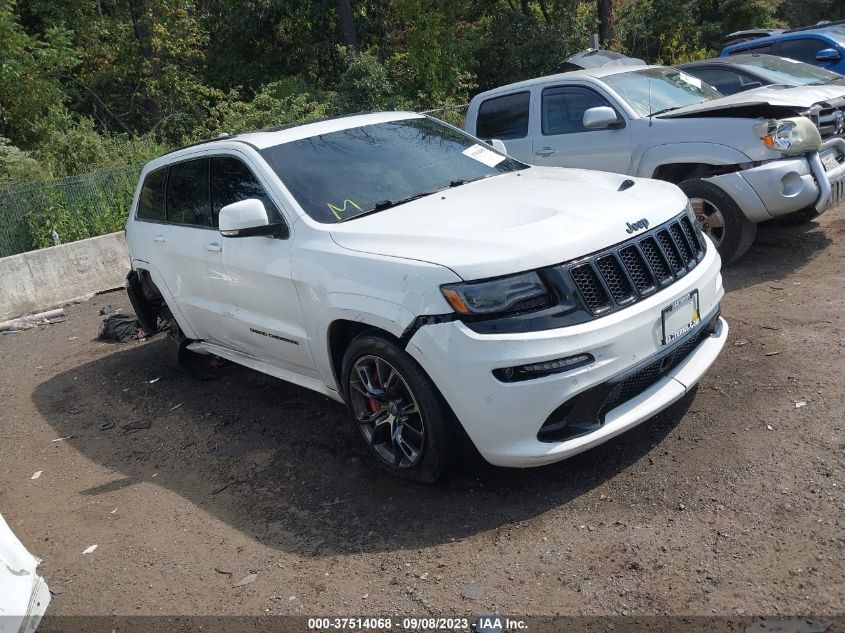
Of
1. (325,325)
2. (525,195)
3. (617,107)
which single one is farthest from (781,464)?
(617,107)

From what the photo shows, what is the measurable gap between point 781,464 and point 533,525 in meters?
1.28

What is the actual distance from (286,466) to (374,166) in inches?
77.0

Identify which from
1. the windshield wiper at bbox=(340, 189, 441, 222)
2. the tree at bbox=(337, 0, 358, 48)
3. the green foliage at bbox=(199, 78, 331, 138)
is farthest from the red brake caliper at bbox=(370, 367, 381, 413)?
the tree at bbox=(337, 0, 358, 48)

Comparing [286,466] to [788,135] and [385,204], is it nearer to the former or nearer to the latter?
[385,204]

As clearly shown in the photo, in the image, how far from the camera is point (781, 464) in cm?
388

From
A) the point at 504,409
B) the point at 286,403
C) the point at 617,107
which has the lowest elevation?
the point at 286,403

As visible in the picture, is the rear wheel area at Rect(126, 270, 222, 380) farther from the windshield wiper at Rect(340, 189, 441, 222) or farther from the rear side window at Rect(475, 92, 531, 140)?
the rear side window at Rect(475, 92, 531, 140)

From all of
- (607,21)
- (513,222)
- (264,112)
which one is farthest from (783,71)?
(607,21)

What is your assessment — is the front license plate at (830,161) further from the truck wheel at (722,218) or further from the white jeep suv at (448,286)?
the white jeep suv at (448,286)

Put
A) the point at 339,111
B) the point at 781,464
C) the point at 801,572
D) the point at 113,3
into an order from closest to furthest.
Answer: the point at 801,572 < the point at 781,464 < the point at 339,111 < the point at 113,3

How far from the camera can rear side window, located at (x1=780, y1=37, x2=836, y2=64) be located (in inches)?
485

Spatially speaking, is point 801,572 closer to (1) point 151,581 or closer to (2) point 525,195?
(2) point 525,195

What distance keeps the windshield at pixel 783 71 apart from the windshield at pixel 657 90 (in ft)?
4.82

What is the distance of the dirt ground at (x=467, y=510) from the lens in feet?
10.8
